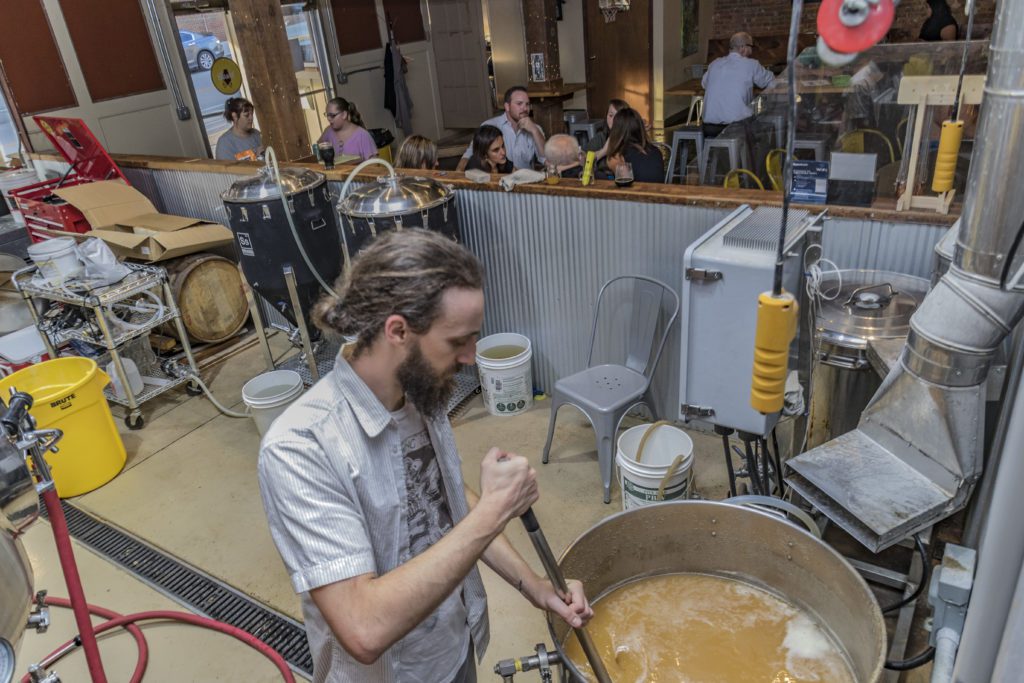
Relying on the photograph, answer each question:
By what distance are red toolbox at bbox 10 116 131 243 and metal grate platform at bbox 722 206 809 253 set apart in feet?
15.3

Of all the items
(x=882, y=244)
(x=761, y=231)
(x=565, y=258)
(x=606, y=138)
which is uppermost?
(x=761, y=231)

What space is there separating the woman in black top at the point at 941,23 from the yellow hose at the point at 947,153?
6.61 metres

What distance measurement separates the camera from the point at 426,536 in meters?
1.51

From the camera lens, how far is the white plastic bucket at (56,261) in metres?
3.93

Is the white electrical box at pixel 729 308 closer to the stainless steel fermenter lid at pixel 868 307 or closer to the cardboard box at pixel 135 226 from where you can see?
the stainless steel fermenter lid at pixel 868 307

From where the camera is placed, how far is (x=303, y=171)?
398 centimetres

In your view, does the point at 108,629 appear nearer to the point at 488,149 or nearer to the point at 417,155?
the point at 417,155

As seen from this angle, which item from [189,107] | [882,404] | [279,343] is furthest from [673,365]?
[189,107]

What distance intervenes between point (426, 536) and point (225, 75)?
701cm

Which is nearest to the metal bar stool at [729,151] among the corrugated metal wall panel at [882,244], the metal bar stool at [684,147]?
the metal bar stool at [684,147]

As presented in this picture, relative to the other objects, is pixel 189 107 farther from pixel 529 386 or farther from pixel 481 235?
pixel 529 386

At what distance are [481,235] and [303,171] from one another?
1.11 metres

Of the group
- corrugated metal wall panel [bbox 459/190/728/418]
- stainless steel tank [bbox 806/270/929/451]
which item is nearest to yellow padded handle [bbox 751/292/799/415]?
stainless steel tank [bbox 806/270/929/451]

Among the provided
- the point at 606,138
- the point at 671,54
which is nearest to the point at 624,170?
the point at 606,138
